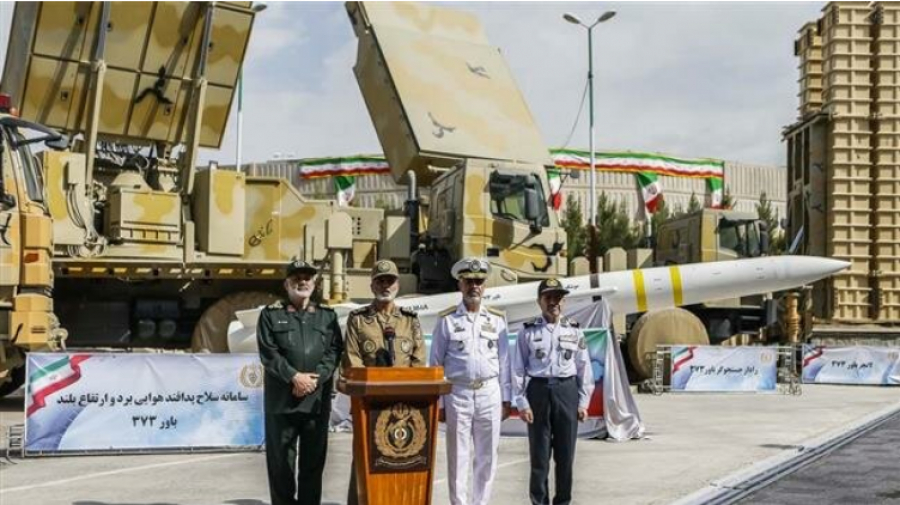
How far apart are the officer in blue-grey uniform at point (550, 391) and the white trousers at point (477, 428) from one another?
1.50ft

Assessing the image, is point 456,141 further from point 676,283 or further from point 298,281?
point 298,281

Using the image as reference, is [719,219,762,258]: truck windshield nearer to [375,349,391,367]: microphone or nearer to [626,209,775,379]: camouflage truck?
[626,209,775,379]: camouflage truck

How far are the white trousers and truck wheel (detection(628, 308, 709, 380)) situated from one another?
46.2 ft

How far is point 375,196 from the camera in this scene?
180 feet

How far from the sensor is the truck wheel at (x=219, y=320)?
17.9 meters

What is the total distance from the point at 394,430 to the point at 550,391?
1793 mm

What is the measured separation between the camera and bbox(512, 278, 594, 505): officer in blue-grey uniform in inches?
309

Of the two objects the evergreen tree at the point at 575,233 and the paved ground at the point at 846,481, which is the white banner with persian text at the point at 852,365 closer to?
the paved ground at the point at 846,481

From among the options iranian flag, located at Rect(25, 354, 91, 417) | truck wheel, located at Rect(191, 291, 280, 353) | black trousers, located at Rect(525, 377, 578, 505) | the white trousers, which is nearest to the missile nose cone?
truck wheel, located at Rect(191, 291, 280, 353)

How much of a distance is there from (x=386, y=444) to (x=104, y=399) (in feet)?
18.9

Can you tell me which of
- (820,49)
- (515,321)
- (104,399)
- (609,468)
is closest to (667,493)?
(609,468)

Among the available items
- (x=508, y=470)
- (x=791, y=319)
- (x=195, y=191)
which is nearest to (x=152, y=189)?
(x=195, y=191)

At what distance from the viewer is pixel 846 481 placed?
9.09 meters

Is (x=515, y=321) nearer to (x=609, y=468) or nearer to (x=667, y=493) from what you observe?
(x=609, y=468)
